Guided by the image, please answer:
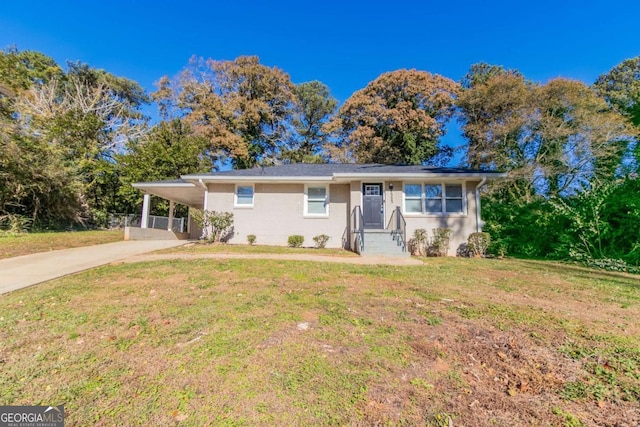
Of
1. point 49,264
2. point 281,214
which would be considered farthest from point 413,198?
point 49,264

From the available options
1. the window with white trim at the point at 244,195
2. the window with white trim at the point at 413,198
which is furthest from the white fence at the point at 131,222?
the window with white trim at the point at 413,198


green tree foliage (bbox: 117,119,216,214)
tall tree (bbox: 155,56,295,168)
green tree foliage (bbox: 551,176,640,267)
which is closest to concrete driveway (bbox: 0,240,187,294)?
green tree foliage (bbox: 117,119,216,214)

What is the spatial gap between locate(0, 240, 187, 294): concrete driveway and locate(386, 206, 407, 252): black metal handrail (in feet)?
27.3

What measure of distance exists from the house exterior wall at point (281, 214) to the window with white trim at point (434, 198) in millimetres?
2423

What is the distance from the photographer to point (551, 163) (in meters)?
14.9

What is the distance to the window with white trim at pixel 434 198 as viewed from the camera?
10.6 meters

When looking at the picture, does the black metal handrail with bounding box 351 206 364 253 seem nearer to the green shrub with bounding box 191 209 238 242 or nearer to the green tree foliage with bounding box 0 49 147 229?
the green shrub with bounding box 191 209 238 242

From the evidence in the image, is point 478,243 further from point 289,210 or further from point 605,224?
point 289,210

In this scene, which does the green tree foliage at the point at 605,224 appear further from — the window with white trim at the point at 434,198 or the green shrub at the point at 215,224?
the green shrub at the point at 215,224

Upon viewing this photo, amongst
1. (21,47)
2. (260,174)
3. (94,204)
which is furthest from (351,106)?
(21,47)

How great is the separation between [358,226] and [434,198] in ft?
10.3

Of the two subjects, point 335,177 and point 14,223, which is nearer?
point 335,177

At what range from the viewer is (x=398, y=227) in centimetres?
1008

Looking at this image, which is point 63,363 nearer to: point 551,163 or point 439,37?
point 551,163
